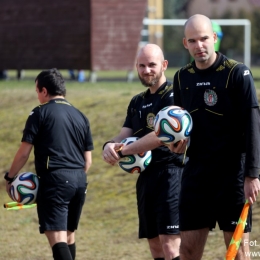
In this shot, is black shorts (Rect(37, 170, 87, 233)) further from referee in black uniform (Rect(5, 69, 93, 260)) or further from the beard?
the beard

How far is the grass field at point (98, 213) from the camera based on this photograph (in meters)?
9.45

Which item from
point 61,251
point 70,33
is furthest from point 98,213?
point 70,33

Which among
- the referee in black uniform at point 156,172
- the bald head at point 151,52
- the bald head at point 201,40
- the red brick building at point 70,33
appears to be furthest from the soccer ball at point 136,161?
the red brick building at point 70,33

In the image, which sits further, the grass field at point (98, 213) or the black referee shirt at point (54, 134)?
the grass field at point (98, 213)

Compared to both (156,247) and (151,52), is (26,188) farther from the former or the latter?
(151,52)

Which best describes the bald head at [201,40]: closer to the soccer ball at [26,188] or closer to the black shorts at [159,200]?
the black shorts at [159,200]

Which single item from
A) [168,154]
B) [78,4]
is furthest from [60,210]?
[78,4]

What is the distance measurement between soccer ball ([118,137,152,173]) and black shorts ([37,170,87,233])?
768mm

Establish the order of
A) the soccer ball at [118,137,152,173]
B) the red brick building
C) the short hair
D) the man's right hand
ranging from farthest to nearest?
1. the red brick building
2. the short hair
3. the soccer ball at [118,137,152,173]
4. the man's right hand

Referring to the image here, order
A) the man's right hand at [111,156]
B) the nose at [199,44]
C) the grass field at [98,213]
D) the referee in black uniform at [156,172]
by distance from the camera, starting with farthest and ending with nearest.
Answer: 1. the grass field at [98,213]
2. the referee in black uniform at [156,172]
3. the man's right hand at [111,156]
4. the nose at [199,44]

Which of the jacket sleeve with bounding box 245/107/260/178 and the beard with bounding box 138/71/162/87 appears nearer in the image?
the jacket sleeve with bounding box 245/107/260/178

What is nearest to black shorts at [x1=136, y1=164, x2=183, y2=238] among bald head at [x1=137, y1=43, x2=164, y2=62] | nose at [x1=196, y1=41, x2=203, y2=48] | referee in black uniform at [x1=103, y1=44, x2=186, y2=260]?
referee in black uniform at [x1=103, y1=44, x2=186, y2=260]

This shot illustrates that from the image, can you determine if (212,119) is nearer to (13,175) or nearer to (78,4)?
(13,175)

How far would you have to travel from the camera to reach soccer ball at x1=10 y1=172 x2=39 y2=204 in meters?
7.13
